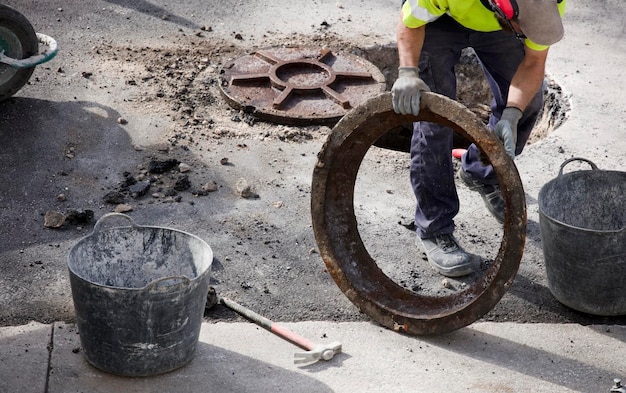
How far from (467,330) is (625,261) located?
30.8 inches

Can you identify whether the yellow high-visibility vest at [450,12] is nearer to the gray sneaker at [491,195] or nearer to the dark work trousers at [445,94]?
the dark work trousers at [445,94]

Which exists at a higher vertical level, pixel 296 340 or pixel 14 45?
pixel 14 45

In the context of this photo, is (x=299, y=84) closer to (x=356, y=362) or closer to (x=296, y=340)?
(x=296, y=340)

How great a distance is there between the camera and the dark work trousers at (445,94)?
446 centimetres

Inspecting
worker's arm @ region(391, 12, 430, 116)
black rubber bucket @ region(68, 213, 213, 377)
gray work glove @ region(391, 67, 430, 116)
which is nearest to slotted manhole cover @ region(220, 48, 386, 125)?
worker's arm @ region(391, 12, 430, 116)

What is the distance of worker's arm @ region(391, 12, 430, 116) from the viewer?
3.85 metres

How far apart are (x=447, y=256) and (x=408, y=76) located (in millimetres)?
1080

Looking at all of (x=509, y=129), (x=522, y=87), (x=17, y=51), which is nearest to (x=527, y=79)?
(x=522, y=87)

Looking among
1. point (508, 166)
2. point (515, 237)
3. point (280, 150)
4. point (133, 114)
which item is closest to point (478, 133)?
point (508, 166)

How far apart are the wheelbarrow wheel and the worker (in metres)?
2.68

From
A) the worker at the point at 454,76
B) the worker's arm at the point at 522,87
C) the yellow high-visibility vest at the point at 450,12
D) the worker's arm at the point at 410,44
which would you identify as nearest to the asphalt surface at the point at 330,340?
the worker at the point at 454,76

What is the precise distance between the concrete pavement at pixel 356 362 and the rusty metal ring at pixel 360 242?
0.13 meters

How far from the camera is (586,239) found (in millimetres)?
4133

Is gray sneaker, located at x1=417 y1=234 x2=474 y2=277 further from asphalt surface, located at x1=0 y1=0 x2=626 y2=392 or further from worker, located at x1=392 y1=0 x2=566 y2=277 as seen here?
asphalt surface, located at x1=0 y1=0 x2=626 y2=392
